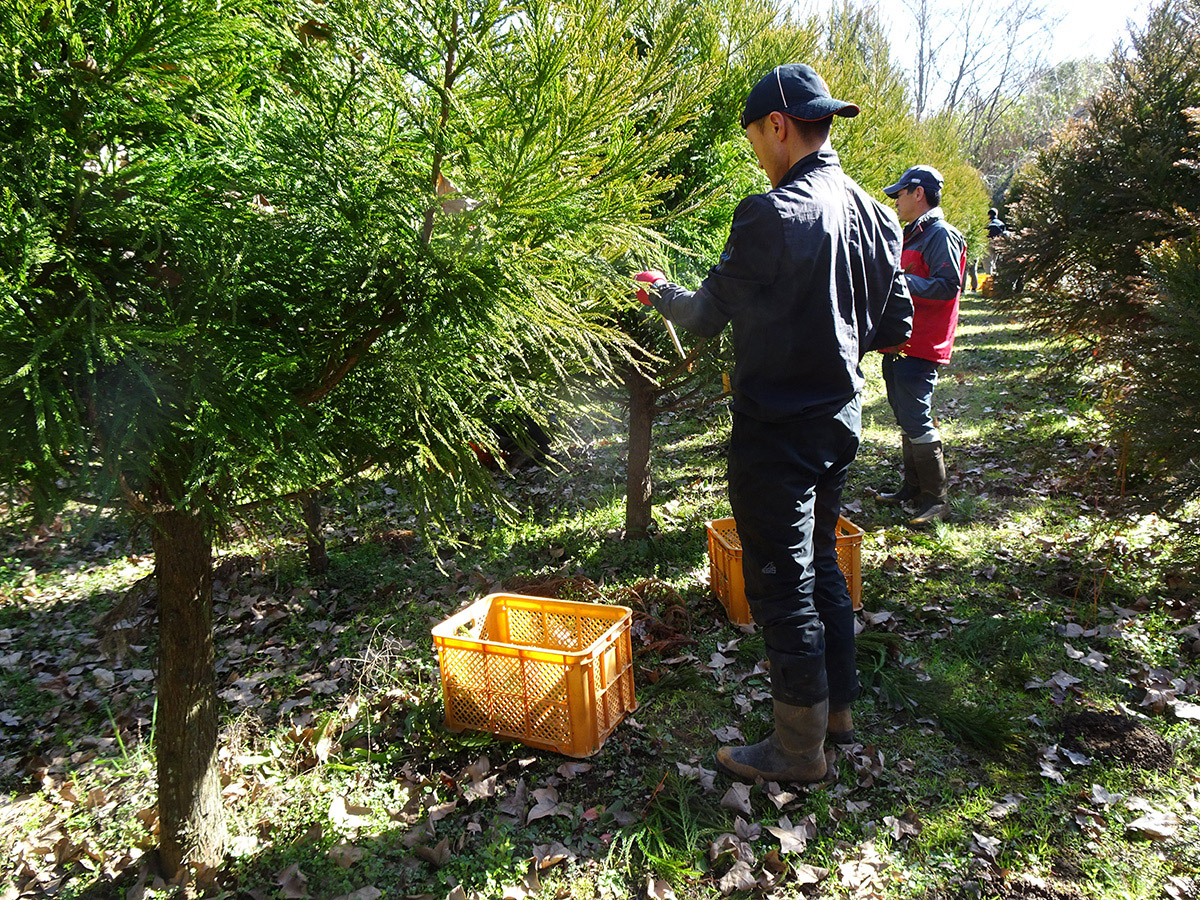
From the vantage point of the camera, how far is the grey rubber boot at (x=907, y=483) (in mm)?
5277

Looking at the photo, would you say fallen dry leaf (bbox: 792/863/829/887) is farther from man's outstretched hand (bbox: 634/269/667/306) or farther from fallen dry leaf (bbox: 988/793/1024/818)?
man's outstretched hand (bbox: 634/269/667/306)

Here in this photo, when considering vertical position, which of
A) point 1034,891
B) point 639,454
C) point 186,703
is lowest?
point 1034,891

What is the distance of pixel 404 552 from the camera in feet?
17.1

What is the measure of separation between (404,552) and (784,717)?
3.23 m

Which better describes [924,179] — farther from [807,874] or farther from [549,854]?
[549,854]

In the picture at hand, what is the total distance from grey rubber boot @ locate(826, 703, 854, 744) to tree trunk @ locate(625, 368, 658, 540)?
2.28 m

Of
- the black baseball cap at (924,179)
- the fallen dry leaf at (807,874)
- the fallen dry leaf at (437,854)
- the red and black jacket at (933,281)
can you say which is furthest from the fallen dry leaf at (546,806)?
the black baseball cap at (924,179)

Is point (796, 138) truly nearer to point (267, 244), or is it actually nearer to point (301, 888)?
point (267, 244)

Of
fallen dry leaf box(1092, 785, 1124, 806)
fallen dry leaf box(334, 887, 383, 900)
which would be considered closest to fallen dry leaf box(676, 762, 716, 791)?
fallen dry leaf box(334, 887, 383, 900)

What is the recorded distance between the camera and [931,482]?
16.9ft

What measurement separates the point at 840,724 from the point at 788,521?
1.01 m

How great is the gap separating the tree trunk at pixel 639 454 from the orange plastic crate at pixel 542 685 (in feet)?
5.82

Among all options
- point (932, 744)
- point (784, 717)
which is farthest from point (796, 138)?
point (932, 744)

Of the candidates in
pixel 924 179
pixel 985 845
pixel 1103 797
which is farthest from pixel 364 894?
pixel 924 179
